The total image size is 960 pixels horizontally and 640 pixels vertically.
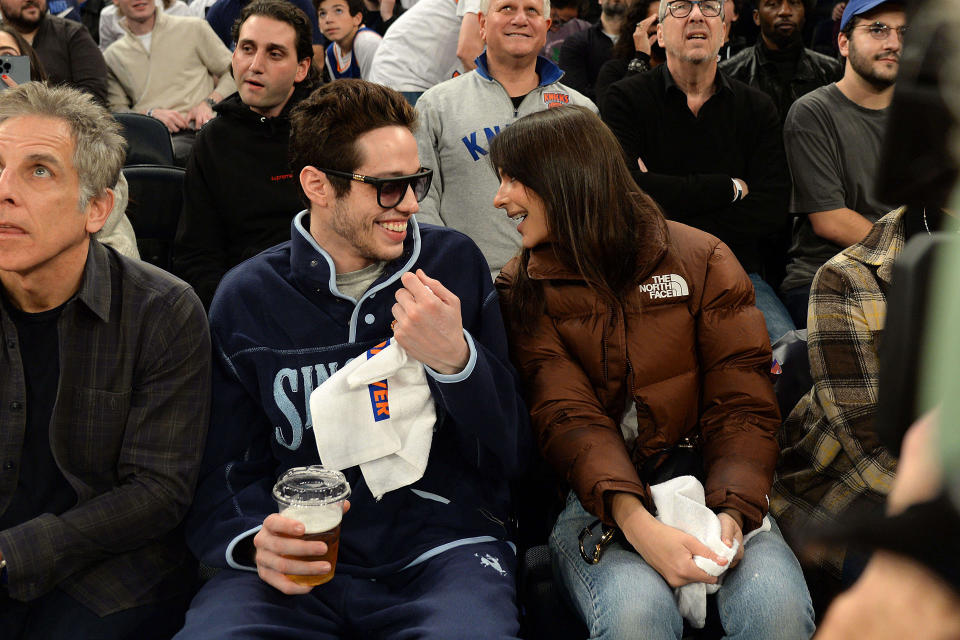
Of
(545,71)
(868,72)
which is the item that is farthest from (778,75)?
(545,71)

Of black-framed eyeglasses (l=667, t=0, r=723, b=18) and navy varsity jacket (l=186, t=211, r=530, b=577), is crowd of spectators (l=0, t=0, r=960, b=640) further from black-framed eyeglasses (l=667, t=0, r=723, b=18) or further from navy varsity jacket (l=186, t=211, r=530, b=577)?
black-framed eyeglasses (l=667, t=0, r=723, b=18)

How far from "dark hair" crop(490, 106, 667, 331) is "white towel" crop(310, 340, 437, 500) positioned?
1.46 ft

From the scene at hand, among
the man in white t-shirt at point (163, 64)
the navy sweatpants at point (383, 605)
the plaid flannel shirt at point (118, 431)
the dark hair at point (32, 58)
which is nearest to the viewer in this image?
the navy sweatpants at point (383, 605)

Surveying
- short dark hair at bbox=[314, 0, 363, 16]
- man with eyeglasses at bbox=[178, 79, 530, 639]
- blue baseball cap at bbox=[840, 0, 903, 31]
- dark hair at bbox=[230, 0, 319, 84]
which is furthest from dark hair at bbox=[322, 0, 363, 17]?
man with eyeglasses at bbox=[178, 79, 530, 639]

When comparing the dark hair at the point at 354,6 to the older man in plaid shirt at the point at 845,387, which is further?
the dark hair at the point at 354,6

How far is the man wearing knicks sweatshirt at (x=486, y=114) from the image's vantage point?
144 inches

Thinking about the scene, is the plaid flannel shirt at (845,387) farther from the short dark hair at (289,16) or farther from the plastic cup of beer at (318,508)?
the short dark hair at (289,16)

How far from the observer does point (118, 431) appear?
2113 mm

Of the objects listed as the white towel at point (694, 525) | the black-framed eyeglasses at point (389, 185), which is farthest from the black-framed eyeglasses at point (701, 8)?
the white towel at point (694, 525)

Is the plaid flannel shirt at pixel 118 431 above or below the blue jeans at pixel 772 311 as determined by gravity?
above

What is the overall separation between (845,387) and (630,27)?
10.8 feet

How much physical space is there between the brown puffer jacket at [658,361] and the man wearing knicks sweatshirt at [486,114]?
3.85ft

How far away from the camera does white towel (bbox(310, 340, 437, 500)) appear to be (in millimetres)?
2094

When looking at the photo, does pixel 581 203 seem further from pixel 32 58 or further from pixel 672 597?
pixel 32 58
